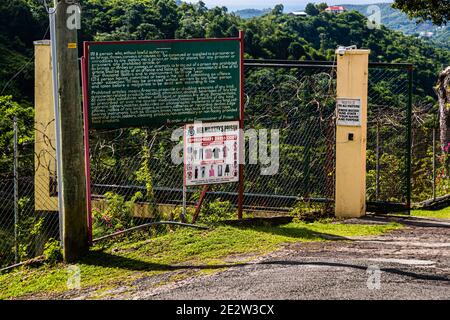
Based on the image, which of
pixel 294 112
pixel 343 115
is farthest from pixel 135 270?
pixel 294 112

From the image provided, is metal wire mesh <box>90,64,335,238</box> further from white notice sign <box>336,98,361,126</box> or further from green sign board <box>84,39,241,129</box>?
green sign board <box>84,39,241,129</box>

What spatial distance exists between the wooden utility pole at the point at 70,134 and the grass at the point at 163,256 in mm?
350

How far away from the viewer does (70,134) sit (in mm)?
7691

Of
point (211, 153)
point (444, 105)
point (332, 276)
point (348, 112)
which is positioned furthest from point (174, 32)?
point (332, 276)

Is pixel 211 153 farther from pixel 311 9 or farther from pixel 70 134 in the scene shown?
pixel 311 9

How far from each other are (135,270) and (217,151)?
90.0 inches

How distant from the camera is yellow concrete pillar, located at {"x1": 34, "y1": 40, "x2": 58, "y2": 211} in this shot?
9.29 meters

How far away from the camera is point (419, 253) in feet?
25.7

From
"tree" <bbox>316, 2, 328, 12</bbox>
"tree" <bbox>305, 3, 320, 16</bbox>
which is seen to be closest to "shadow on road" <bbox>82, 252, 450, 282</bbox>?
"tree" <bbox>305, 3, 320, 16</bbox>

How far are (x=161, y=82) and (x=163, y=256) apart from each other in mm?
2135

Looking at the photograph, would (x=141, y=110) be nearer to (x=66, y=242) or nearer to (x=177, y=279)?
(x=66, y=242)

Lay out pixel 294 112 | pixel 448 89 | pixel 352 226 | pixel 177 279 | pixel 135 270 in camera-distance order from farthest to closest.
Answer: pixel 448 89
pixel 294 112
pixel 352 226
pixel 135 270
pixel 177 279

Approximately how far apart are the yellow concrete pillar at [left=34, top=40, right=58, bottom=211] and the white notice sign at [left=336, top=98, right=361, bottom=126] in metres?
3.81

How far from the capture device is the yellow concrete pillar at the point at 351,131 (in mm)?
9930
